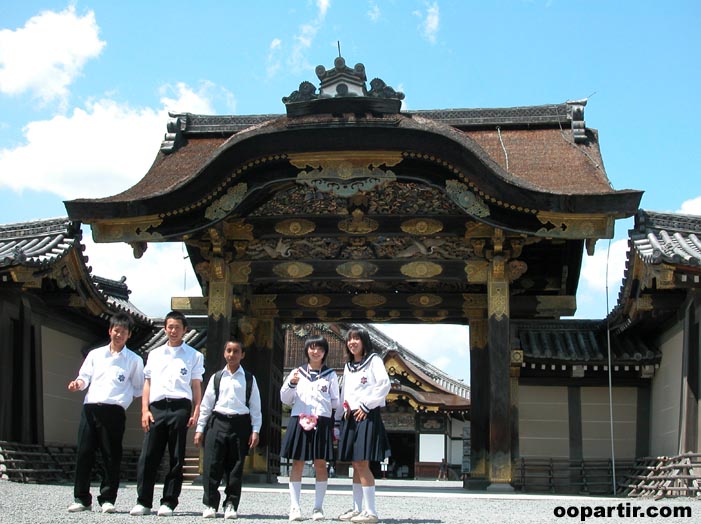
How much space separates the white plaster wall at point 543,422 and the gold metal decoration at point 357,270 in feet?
10.4

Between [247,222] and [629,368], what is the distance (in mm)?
6177

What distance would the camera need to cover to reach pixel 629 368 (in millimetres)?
12484

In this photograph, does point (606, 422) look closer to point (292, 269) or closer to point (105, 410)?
point (292, 269)

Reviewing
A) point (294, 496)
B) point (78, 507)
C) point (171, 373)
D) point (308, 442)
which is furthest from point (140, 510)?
point (308, 442)

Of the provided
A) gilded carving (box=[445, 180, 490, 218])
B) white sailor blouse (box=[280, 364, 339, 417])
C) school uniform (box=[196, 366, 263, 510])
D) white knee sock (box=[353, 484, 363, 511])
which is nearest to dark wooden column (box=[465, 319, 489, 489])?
gilded carving (box=[445, 180, 490, 218])

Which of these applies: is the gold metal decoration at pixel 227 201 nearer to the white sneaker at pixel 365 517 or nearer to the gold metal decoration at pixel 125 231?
the gold metal decoration at pixel 125 231

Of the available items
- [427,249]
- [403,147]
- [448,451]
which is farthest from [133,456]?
[448,451]

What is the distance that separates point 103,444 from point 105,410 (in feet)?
0.80

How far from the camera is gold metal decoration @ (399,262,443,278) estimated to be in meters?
11.7

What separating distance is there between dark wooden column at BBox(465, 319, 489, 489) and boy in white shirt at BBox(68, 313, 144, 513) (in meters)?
7.82

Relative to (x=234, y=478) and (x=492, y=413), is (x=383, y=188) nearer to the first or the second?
(x=492, y=413)

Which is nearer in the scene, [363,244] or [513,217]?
[513,217]

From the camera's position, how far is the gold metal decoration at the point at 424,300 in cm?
1313

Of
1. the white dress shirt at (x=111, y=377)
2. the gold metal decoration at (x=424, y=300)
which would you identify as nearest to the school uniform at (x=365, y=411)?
the white dress shirt at (x=111, y=377)
